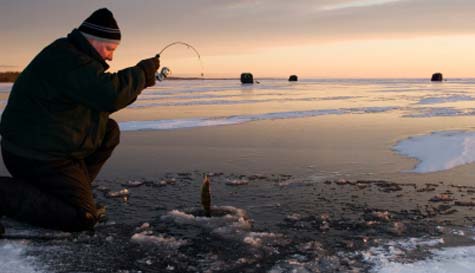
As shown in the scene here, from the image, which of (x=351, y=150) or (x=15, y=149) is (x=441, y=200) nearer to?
(x=351, y=150)

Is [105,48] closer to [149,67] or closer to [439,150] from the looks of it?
[149,67]

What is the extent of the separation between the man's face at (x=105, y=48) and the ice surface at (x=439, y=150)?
177 inches

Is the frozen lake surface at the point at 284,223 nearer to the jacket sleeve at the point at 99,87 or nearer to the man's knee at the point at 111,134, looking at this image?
the man's knee at the point at 111,134

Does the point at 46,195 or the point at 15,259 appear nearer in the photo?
the point at 15,259

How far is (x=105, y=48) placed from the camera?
412 centimetres

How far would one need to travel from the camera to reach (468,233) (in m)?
4.20

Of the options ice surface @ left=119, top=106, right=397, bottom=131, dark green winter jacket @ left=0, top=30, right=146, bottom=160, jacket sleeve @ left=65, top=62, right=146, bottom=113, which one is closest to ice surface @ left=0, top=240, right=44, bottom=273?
dark green winter jacket @ left=0, top=30, right=146, bottom=160

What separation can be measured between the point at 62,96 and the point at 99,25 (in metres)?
0.63

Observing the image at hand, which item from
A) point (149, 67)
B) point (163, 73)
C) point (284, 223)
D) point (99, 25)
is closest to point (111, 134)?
point (163, 73)

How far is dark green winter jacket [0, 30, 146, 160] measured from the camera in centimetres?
387

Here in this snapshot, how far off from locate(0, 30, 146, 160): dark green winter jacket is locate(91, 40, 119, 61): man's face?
46 millimetres

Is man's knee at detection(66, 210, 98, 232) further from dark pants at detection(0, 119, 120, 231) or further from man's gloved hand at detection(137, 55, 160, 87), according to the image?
man's gloved hand at detection(137, 55, 160, 87)

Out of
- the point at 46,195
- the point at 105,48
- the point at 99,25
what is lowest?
the point at 46,195

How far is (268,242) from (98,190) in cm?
254
